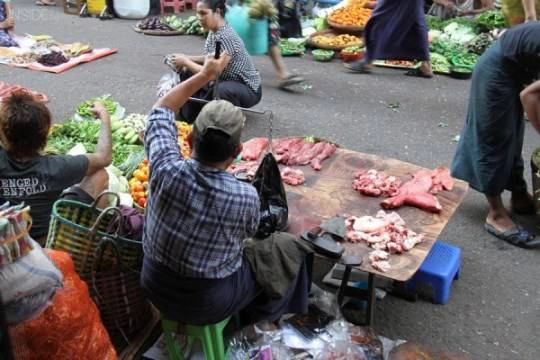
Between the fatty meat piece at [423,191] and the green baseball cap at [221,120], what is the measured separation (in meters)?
1.36

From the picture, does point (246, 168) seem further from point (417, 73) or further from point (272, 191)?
point (417, 73)

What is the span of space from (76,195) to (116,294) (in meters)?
0.67

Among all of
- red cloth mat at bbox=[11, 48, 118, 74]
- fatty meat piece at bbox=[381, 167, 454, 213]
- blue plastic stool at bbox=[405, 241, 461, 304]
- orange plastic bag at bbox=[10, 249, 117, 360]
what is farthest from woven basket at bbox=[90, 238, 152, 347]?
red cloth mat at bbox=[11, 48, 118, 74]

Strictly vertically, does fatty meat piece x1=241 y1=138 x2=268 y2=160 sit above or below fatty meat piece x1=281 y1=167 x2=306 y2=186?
below

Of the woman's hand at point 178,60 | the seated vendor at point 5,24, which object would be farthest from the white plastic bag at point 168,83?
the seated vendor at point 5,24

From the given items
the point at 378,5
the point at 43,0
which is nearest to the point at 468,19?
the point at 378,5

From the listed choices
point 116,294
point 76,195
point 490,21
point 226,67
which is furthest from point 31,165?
point 490,21

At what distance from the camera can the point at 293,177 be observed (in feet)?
12.5

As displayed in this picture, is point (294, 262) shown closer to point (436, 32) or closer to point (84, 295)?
point (84, 295)

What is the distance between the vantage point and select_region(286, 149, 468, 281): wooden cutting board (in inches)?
124

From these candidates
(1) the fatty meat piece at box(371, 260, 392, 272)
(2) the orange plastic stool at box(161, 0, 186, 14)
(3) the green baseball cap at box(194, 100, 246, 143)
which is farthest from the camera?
(2) the orange plastic stool at box(161, 0, 186, 14)

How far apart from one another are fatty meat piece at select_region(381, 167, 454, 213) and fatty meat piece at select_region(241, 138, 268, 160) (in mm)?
1014

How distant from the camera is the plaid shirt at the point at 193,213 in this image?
98.9 inches

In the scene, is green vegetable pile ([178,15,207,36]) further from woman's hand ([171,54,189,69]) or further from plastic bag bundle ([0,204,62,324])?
plastic bag bundle ([0,204,62,324])
